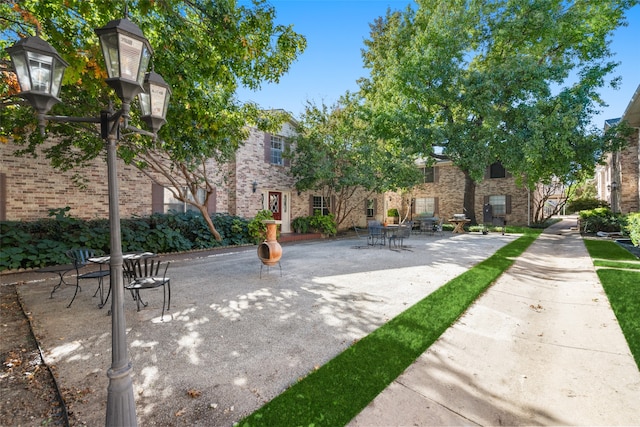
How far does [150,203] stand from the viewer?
11125 mm

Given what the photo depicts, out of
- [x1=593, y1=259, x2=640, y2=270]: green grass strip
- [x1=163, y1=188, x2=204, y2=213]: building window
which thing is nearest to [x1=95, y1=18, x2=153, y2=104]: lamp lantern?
[x1=593, y1=259, x2=640, y2=270]: green grass strip

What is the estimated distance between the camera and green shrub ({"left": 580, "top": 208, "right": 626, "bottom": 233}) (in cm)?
1385

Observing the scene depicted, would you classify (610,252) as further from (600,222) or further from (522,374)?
(522,374)

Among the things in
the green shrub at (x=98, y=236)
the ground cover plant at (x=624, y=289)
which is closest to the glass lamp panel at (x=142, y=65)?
the green shrub at (x=98, y=236)

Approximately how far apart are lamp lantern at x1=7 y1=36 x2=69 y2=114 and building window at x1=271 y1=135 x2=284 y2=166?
1300 centimetres

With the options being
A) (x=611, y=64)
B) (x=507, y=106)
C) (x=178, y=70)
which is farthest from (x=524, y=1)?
(x=178, y=70)

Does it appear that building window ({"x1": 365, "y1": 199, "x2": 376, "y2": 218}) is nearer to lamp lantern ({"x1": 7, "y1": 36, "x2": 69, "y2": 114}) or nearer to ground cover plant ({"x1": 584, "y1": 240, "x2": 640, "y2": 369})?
ground cover plant ({"x1": 584, "y1": 240, "x2": 640, "y2": 369})

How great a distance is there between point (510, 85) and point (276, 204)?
1188 cm

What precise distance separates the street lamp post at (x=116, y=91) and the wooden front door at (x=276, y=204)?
42.4ft

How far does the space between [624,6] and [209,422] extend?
2281 cm

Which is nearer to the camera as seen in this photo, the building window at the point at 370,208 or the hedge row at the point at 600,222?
the hedge row at the point at 600,222

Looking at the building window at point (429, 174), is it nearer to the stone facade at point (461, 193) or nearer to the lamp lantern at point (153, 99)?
the stone facade at point (461, 193)

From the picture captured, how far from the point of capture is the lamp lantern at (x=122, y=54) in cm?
211

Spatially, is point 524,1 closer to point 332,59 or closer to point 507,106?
point 507,106
